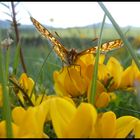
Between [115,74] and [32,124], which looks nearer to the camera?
[32,124]

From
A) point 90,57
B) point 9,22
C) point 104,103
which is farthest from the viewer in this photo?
point 9,22

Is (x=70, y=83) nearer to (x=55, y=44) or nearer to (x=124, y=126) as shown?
(x=55, y=44)

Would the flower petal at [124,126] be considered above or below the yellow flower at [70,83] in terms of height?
below

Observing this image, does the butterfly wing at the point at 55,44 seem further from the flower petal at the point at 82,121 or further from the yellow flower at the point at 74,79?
the flower petal at the point at 82,121

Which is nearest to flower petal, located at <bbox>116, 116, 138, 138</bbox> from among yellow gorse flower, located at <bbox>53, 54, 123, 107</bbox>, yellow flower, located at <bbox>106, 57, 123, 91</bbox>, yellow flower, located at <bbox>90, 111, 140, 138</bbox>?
yellow flower, located at <bbox>90, 111, 140, 138</bbox>

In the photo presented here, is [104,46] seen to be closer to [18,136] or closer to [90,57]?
[90,57]

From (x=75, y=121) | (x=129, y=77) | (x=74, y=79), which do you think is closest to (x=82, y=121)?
(x=75, y=121)

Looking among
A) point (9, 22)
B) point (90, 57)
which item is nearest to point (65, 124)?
point (90, 57)

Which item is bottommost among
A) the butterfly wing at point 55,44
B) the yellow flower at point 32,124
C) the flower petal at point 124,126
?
the flower petal at point 124,126

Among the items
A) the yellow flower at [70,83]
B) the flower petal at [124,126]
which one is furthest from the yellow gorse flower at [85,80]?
the flower petal at [124,126]

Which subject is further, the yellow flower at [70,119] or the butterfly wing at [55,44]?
the butterfly wing at [55,44]

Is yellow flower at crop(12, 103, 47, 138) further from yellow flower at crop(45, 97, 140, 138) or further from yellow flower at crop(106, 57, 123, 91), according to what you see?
yellow flower at crop(106, 57, 123, 91)
